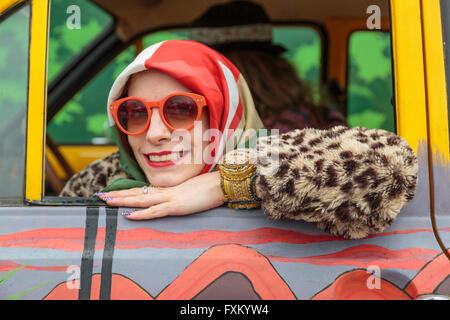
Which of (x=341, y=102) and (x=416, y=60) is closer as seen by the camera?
(x=416, y=60)

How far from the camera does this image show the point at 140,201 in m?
1.25

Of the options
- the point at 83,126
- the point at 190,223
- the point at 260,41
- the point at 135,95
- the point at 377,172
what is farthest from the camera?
the point at 83,126

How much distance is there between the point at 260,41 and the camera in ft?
9.27

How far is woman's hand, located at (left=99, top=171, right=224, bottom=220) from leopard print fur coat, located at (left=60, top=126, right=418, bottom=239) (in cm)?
16

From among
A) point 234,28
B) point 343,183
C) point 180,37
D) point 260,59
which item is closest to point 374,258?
point 343,183

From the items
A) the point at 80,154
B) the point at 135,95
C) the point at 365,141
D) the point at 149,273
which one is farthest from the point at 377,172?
the point at 80,154

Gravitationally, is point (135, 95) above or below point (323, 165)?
above

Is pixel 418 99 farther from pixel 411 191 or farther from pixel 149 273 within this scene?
pixel 149 273

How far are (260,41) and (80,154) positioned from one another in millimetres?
1455

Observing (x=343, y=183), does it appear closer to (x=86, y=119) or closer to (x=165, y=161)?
(x=165, y=161)

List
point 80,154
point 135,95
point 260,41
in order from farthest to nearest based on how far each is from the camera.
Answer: point 80,154 → point 260,41 → point 135,95

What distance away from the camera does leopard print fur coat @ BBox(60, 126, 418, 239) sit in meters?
1.08

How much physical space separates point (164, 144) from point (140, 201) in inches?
9.0

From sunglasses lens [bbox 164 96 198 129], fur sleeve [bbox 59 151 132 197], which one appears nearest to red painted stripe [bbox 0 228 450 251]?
sunglasses lens [bbox 164 96 198 129]
